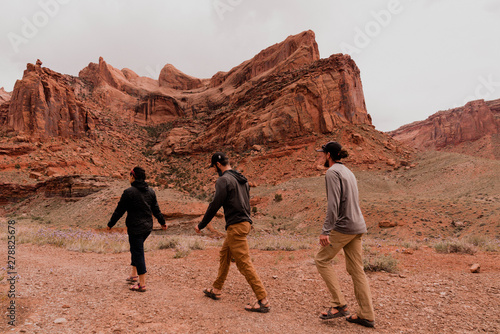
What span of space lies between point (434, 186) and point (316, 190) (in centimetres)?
1311

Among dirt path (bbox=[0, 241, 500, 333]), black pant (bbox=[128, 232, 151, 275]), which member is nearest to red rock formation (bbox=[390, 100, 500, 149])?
dirt path (bbox=[0, 241, 500, 333])

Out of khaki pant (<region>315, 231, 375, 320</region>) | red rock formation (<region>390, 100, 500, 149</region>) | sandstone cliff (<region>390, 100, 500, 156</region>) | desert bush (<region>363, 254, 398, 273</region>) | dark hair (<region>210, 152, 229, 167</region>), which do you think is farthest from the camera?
red rock formation (<region>390, 100, 500, 149</region>)

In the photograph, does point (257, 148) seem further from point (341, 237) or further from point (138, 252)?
point (341, 237)

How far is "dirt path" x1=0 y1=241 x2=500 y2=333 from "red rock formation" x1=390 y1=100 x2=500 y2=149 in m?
98.1

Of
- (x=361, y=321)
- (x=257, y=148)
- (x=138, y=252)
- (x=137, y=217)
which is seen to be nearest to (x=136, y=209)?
(x=137, y=217)

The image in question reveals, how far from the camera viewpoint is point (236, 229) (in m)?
3.69

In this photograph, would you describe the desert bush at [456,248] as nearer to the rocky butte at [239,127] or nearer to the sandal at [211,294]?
the sandal at [211,294]

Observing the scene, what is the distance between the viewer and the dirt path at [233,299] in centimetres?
300

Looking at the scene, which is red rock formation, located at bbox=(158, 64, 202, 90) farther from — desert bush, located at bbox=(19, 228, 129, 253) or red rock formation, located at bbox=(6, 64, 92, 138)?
desert bush, located at bbox=(19, 228, 129, 253)

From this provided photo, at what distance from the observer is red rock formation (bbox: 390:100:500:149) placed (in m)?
78.2

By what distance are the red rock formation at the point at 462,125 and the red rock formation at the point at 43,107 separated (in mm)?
102910

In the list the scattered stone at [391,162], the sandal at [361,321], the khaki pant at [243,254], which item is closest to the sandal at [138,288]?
the khaki pant at [243,254]

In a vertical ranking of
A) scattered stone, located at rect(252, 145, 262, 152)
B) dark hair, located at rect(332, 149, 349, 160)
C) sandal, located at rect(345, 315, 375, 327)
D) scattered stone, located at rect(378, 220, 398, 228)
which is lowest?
Answer: scattered stone, located at rect(378, 220, 398, 228)

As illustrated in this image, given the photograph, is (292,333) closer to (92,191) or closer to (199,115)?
(92,191)
